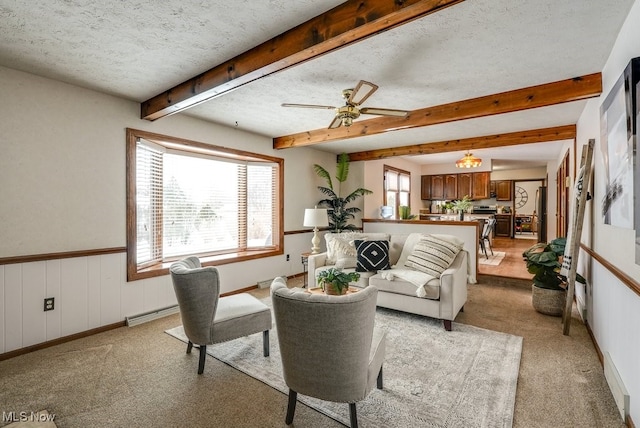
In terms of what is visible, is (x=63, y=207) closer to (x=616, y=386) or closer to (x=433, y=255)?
(x=433, y=255)

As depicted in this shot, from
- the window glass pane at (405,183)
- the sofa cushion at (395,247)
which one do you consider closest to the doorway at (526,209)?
the window glass pane at (405,183)

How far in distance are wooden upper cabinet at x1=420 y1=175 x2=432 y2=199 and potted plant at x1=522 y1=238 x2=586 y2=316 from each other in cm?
575

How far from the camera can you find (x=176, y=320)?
3410 millimetres

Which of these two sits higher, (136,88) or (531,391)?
(136,88)

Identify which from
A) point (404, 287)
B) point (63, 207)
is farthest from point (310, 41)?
point (63, 207)

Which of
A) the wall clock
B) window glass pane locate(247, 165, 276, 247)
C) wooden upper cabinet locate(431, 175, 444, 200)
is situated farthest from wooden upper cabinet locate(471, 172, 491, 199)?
window glass pane locate(247, 165, 276, 247)

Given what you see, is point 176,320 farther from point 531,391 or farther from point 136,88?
point 531,391

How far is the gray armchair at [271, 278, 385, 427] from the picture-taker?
1.51 metres

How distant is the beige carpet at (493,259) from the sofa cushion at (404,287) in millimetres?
3251

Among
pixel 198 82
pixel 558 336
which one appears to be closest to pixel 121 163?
pixel 198 82

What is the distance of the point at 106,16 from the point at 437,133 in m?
4.20

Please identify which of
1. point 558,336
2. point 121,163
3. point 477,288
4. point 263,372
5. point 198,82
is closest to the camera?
point 263,372

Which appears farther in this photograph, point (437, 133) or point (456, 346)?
point (437, 133)

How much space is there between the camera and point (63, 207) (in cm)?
286
